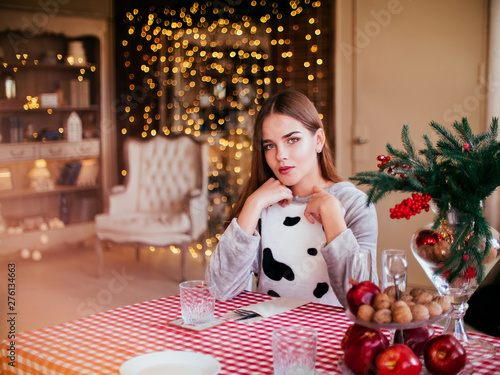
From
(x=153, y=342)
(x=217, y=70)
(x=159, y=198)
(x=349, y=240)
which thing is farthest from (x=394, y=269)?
(x=217, y=70)

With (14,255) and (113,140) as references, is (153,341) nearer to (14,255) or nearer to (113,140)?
(14,255)

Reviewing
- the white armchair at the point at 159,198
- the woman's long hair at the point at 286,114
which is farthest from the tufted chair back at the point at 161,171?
the woman's long hair at the point at 286,114

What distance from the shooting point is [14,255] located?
17.0 ft

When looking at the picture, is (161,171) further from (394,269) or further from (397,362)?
(397,362)

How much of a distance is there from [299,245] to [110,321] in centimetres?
62

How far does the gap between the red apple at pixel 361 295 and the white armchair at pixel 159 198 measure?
136 inches

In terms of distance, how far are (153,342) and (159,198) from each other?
147 inches

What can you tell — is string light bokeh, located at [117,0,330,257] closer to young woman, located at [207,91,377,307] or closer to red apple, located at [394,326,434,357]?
young woman, located at [207,91,377,307]

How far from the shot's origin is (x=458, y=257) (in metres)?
1.22

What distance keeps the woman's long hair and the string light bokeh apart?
2.63 m

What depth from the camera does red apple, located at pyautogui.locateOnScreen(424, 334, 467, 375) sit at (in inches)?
41.1

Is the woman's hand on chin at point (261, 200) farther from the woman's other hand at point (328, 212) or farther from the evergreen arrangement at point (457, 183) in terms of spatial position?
the evergreen arrangement at point (457, 183)

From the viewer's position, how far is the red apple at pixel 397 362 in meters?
0.99

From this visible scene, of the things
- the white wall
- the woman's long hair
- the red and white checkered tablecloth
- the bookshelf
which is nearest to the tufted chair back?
the bookshelf
